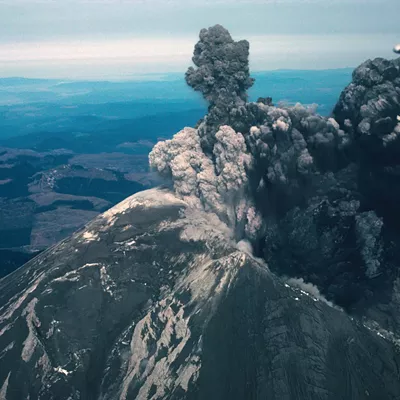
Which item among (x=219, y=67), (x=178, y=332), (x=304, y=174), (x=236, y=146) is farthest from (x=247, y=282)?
(x=219, y=67)

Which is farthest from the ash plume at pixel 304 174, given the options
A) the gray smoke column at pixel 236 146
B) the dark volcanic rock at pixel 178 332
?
the dark volcanic rock at pixel 178 332

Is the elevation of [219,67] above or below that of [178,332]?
above

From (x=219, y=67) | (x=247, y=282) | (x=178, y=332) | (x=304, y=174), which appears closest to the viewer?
(x=178, y=332)

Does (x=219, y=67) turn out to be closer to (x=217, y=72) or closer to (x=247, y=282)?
(x=217, y=72)

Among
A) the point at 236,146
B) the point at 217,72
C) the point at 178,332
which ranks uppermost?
the point at 217,72

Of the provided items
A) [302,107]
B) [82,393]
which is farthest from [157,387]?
[302,107]

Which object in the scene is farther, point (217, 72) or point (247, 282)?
point (217, 72)

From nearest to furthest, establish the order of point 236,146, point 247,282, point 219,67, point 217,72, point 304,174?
point 247,282, point 304,174, point 236,146, point 219,67, point 217,72

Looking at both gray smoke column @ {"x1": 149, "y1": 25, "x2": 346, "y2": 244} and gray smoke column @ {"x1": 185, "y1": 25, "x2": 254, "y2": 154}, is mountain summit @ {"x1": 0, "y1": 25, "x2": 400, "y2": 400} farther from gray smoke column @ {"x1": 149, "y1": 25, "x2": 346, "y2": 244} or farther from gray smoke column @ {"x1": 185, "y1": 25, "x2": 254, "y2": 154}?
gray smoke column @ {"x1": 185, "y1": 25, "x2": 254, "y2": 154}
